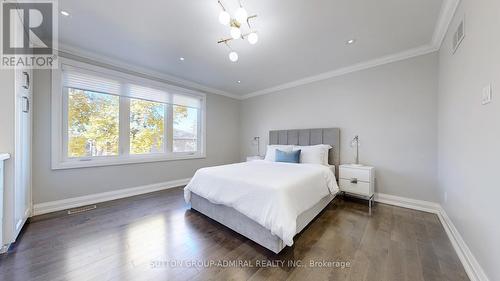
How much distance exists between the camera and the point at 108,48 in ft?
9.45

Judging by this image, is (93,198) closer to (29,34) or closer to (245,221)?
(29,34)

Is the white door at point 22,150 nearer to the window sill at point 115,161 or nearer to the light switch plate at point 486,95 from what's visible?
the window sill at point 115,161

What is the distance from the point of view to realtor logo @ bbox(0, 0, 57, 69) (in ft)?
5.61

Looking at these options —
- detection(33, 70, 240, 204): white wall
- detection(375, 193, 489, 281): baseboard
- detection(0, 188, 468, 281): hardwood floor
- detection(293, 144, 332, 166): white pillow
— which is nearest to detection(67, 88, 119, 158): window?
detection(33, 70, 240, 204): white wall

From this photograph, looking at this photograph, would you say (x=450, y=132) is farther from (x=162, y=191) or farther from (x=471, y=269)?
(x=162, y=191)

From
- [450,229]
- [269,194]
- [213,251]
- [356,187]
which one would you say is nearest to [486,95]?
[450,229]

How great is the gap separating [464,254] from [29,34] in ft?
18.6

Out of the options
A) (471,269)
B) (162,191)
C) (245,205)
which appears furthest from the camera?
(162,191)

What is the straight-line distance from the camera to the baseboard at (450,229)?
1429mm

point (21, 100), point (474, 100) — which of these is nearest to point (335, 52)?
point (474, 100)

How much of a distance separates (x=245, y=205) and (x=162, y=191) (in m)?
2.66

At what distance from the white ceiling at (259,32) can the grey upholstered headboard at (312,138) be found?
50.4 inches

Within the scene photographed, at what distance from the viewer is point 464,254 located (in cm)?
164

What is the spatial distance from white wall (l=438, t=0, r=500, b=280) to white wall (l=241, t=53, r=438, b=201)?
0.56 m
